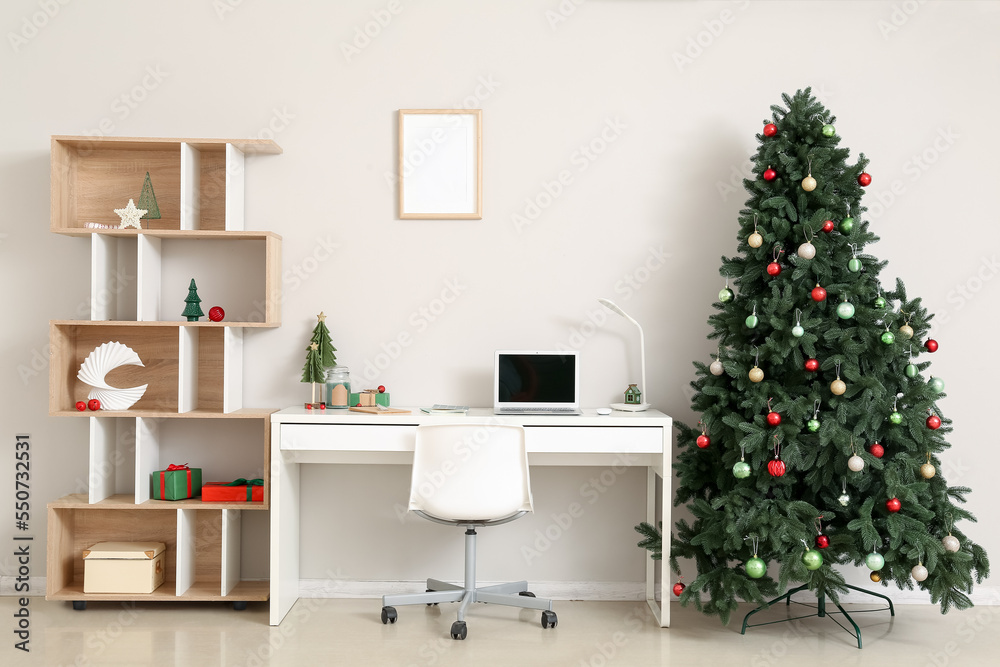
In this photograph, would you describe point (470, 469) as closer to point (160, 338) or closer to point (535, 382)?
point (535, 382)

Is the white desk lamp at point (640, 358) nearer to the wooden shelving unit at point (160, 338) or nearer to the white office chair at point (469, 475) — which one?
the white office chair at point (469, 475)

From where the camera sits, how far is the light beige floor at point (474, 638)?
2.49 m

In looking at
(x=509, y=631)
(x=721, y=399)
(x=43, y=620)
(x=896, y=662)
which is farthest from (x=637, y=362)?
(x=43, y=620)

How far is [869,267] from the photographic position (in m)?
2.67

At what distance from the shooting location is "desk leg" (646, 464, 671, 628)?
9.07 ft

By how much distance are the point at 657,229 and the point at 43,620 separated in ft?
9.53

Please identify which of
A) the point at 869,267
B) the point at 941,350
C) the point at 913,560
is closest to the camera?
the point at 913,560

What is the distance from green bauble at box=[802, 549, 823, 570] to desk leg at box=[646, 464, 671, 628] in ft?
1.60

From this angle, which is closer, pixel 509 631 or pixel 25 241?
pixel 509 631

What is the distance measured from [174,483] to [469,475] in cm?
126

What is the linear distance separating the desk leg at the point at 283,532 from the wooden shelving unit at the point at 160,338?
11 cm

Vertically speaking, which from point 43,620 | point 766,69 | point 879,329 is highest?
point 766,69

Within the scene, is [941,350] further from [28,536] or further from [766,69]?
[28,536]

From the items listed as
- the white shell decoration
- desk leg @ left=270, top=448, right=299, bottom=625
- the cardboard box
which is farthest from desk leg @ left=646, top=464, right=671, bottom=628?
the white shell decoration
